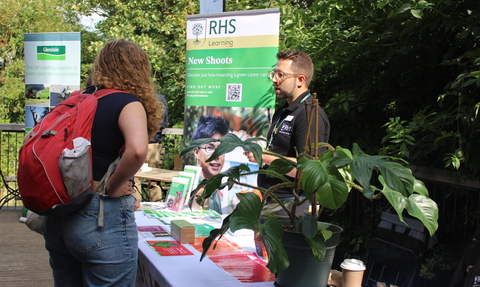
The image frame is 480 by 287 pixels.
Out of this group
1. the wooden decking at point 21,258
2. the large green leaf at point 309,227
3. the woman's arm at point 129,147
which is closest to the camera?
the large green leaf at point 309,227

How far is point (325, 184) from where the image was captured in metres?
1.04

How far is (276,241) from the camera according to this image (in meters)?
1.09

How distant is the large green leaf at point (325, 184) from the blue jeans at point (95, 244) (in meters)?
0.75

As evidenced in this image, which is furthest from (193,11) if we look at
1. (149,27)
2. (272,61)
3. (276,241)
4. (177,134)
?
(276,241)

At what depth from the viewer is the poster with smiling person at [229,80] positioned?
3227mm

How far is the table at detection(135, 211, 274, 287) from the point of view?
1.48m

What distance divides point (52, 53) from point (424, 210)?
17.9ft

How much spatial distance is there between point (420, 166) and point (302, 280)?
1862mm

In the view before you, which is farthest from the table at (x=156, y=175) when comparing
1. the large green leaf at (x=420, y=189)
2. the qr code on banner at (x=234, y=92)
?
the large green leaf at (x=420, y=189)

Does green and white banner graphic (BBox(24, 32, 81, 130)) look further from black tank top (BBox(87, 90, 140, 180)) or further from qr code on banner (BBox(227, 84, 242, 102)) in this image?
black tank top (BBox(87, 90, 140, 180))

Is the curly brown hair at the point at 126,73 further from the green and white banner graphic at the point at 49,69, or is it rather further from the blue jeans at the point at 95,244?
the green and white banner graphic at the point at 49,69

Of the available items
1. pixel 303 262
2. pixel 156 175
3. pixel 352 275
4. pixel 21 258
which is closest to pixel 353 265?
pixel 352 275

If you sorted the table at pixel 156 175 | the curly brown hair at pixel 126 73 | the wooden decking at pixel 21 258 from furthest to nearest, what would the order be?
the table at pixel 156 175, the wooden decking at pixel 21 258, the curly brown hair at pixel 126 73

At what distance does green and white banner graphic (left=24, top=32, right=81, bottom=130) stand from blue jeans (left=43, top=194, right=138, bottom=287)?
4280 mm
